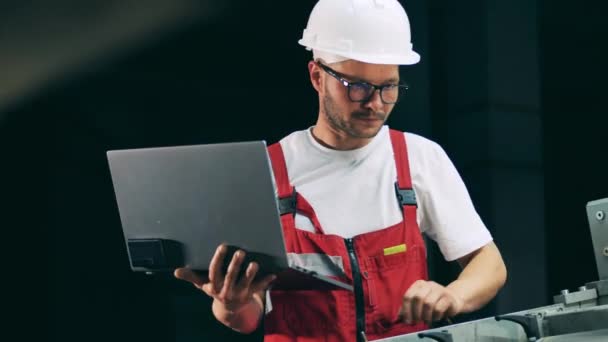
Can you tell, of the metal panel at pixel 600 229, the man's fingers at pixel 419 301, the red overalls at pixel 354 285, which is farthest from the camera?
the red overalls at pixel 354 285

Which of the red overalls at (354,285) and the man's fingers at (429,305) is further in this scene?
the red overalls at (354,285)

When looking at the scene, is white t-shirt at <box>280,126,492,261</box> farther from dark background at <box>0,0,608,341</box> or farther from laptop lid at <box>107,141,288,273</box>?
dark background at <box>0,0,608,341</box>

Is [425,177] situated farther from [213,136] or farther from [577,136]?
[577,136]

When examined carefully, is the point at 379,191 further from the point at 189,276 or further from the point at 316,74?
the point at 189,276

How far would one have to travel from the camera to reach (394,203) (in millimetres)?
2148

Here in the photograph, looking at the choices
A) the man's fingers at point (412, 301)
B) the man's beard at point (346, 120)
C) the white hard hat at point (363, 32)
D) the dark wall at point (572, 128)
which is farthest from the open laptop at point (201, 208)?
the dark wall at point (572, 128)

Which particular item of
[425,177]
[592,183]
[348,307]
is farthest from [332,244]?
[592,183]

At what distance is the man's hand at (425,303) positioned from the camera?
70.5 inches

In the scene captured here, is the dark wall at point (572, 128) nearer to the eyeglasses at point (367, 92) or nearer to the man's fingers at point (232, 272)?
the eyeglasses at point (367, 92)

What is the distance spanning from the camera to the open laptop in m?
1.60

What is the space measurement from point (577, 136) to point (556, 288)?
93cm

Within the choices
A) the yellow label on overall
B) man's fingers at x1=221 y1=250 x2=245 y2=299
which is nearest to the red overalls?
the yellow label on overall

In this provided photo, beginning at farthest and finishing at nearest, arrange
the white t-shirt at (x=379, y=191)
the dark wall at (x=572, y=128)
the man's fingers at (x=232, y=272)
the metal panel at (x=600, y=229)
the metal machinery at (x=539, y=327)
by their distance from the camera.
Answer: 1. the dark wall at (x=572, y=128)
2. the white t-shirt at (x=379, y=191)
3. the metal panel at (x=600, y=229)
4. the man's fingers at (x=232, y=272)
5. the metal machinery at (x=539, y=327)

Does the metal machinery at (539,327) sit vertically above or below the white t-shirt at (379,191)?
below
